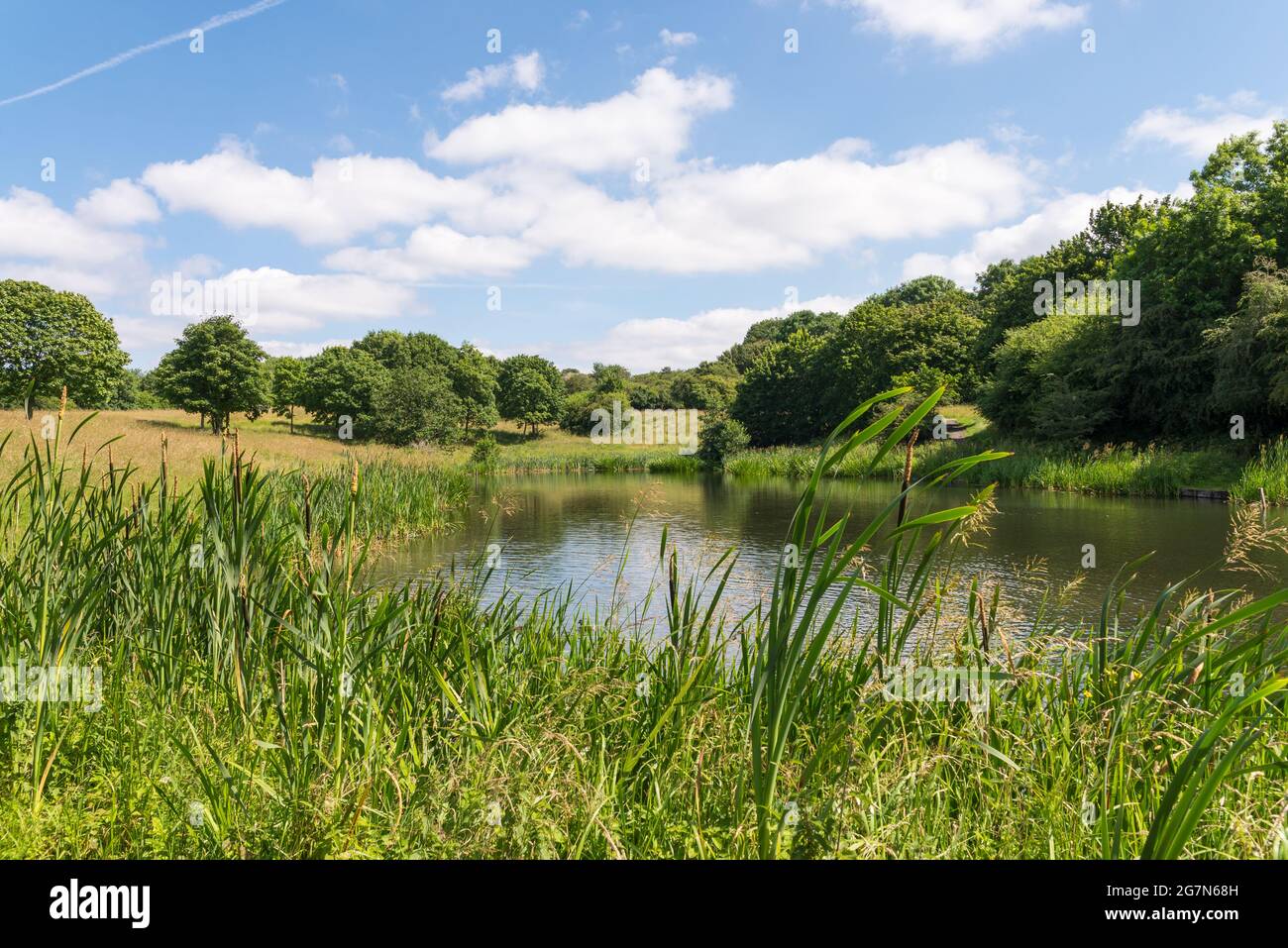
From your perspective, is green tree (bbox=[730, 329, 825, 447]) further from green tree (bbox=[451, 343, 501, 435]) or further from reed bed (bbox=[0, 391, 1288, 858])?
reed bed (bbox=[0, 391, 1288, 858])

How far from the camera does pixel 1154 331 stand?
26.0m

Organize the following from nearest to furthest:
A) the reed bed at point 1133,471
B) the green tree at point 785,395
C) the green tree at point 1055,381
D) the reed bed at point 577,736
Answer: the reed bed at point 577,736 → the reed bed at point 1133,471 → the green tree at point 1055,381 → the green tree at point 785,395

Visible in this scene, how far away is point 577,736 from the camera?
2506 millimetres

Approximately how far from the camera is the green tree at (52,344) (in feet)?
102

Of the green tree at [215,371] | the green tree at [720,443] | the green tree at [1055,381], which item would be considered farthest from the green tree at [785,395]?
the green tree at [215,371]

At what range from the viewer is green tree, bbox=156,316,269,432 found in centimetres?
3931

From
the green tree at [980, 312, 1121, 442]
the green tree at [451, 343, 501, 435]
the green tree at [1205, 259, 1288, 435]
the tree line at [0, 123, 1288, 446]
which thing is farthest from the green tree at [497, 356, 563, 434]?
the green tree at [1205, 259, 1288, 435]

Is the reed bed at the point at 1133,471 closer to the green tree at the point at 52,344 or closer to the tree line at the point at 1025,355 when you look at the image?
the tree line at the point at 1025,355

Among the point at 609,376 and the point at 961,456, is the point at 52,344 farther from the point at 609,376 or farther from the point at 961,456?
the point at 609,376

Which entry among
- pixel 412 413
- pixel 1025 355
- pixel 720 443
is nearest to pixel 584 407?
pixel 720 443

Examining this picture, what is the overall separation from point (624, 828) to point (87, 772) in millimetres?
1887

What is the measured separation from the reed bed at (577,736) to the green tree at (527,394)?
2456 inches
